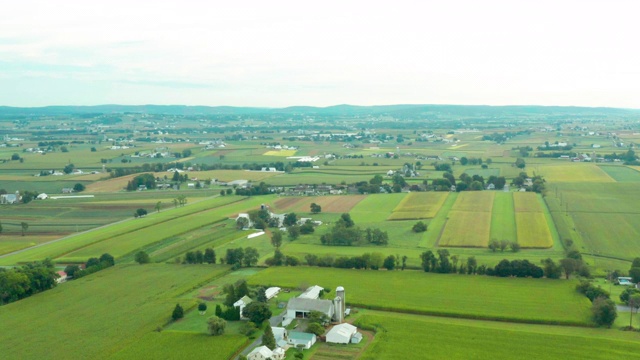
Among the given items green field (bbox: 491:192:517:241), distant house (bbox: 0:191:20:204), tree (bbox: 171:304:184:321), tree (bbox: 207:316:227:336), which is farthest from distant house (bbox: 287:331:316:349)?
distant house (bbox: 0:191:20:204)

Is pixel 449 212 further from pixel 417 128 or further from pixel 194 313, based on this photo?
pixel 417 128

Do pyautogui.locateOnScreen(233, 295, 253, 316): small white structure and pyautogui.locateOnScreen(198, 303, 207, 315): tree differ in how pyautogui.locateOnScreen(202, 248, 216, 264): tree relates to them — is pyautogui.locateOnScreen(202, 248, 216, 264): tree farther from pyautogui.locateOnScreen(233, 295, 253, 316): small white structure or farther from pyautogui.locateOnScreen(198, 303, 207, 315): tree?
pyautogui.locateOnScreen(233, 295, 253, 316): small white structure

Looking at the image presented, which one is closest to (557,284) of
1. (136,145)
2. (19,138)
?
(136,145)

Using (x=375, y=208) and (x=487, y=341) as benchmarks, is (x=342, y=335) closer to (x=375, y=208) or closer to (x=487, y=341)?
(x=487, y=341)

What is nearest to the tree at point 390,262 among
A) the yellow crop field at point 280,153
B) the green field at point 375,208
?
the green field at point 375,208

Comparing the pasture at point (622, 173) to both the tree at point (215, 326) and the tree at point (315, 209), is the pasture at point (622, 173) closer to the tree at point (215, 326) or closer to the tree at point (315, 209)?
the tree at point (315, 209)

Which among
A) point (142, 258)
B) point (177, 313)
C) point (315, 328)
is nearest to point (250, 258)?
point (142, 258)

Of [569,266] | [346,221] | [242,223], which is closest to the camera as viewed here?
[569,266]
